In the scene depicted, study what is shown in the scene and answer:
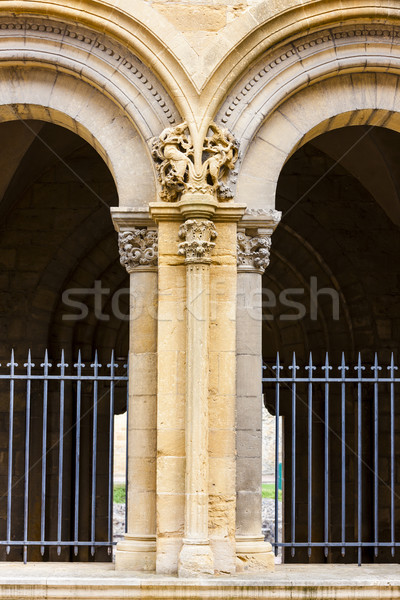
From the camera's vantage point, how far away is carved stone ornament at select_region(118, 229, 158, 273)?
23.3ft

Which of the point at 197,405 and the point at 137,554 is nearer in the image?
the point at 197,405

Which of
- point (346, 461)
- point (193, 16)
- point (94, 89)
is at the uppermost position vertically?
point (193, 16)

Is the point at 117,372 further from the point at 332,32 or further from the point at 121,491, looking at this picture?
the point at 121,491

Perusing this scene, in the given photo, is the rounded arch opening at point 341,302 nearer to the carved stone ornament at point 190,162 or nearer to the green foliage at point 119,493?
the carved stone ornament at point 190,162

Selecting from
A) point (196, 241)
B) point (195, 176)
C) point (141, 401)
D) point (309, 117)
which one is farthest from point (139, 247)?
point (309, 117)

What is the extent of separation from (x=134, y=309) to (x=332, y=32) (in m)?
2.66

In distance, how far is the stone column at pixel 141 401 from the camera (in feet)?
22.5

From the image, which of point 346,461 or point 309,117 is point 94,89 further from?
point 346,461

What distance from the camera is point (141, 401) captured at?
699cm

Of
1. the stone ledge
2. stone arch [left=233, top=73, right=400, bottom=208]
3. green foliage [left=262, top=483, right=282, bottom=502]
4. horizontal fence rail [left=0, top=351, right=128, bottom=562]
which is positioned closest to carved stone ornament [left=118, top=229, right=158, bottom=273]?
stone arch [left=233, top=73, right=400, bottom=208]

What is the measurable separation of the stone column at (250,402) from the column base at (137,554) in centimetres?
64

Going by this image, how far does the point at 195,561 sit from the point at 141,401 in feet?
4.09

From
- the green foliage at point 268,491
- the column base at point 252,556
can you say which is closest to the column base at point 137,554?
the column base at point 252,556

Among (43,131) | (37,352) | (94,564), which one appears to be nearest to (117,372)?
(37,352)
